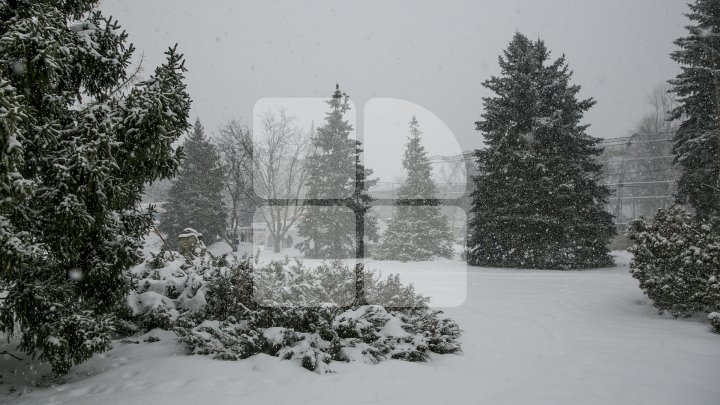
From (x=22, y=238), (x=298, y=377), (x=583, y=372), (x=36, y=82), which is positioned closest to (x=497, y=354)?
(x=583, y=372)

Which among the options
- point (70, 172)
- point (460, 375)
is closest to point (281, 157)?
point (70, 172)

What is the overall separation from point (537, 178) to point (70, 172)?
15739 millimetres

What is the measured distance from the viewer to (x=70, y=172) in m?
3.66

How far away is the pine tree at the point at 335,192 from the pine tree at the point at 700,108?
486 inches

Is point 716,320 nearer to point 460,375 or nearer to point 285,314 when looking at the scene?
point 460,375

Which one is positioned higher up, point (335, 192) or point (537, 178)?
point (537, 178)

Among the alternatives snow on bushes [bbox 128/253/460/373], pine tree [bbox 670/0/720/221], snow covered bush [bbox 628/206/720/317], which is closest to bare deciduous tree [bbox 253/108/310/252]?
snow on bushes [bbox 128/253/460/373]

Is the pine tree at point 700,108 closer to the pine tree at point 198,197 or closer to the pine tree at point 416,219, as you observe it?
the pine tree at point 416,219

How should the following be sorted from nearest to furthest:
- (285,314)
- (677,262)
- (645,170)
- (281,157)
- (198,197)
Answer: (285,314) < (677,262) < (281,157) < (198,197) < (645,170)

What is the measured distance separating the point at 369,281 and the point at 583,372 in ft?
10.1

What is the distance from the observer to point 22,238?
345cm

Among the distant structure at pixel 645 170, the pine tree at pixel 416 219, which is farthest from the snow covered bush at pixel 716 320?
the distant structure at pixel 645 170

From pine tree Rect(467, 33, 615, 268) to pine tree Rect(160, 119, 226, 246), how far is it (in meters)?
16.9

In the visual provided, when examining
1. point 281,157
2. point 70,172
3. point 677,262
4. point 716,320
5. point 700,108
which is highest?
point 700,108
